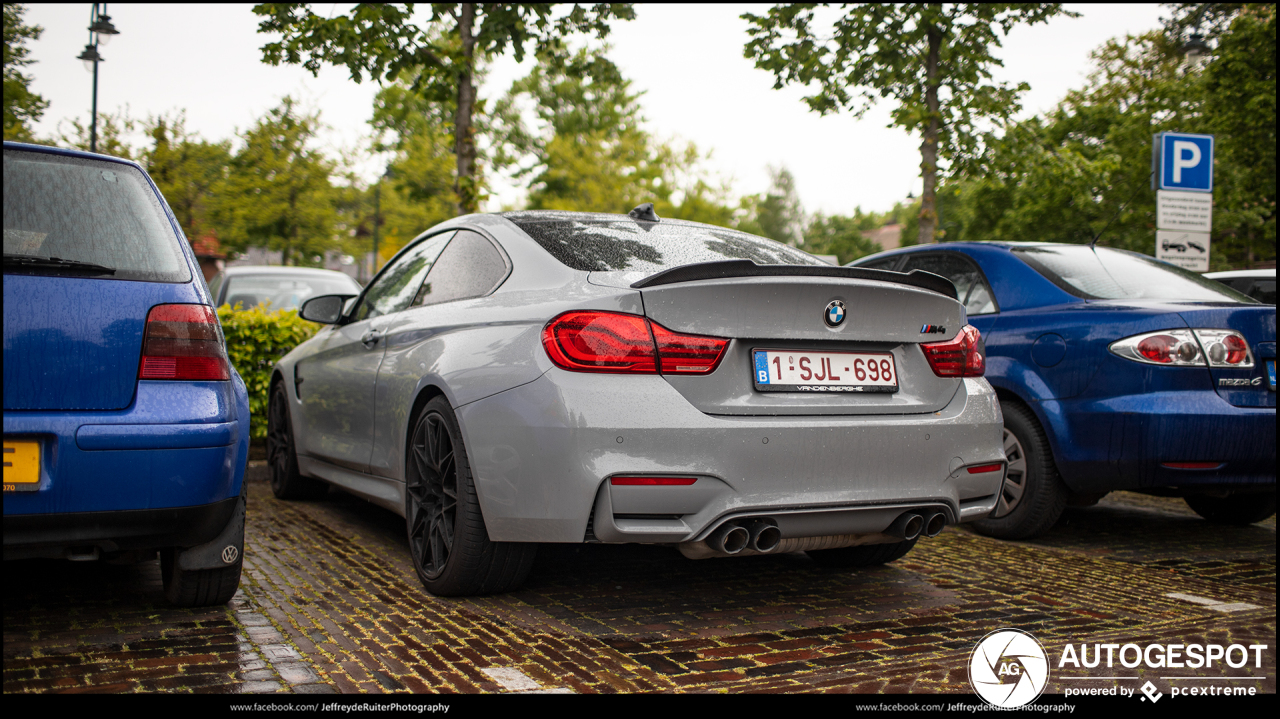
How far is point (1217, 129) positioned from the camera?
71.1 ft

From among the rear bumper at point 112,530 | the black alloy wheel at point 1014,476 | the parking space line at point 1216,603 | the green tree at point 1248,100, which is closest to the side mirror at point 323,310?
the rear bumper at point 112,530

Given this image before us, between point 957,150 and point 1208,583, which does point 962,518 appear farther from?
point 957,150

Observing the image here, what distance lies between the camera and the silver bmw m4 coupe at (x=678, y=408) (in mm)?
3260

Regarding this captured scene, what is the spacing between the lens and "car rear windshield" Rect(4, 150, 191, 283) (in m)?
3.09

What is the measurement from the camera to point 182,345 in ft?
10.5

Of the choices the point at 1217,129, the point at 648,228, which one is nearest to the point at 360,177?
the point at 1217,129

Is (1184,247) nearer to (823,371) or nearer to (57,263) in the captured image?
(823,371)

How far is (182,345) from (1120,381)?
13.5 feet

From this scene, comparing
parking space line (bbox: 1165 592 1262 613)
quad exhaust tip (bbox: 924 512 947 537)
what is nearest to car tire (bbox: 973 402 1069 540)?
parking space line (bbox: 1165 592 1262 613)

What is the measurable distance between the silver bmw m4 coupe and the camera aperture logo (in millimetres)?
444

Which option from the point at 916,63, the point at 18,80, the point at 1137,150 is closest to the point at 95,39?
the point at 18,80

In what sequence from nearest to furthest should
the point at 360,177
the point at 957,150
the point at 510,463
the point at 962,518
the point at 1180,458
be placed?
the point at 510,463 → the point at 962,518 → the point at 1180,458 → the point at 957,150 → the point at 360,177

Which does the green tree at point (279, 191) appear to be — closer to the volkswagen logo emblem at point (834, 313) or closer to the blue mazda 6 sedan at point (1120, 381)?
the blue mazda 6 sedan at point (1120, 381)

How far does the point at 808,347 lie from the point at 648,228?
1.22m
